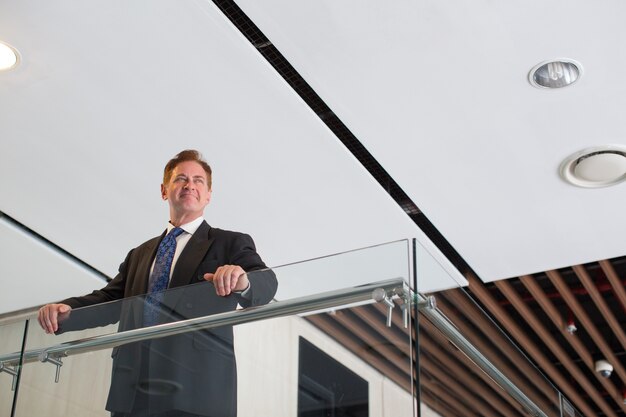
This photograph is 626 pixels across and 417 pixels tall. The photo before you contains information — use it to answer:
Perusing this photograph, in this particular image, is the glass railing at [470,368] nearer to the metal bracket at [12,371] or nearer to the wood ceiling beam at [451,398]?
the wood ceiling beam at [451,398]

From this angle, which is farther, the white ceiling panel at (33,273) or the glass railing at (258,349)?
the white ceiling panel at (33,273)

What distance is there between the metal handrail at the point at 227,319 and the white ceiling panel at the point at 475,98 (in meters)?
1.37

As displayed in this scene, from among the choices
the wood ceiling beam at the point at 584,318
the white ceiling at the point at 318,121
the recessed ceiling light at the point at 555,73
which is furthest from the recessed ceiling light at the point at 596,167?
the wood ceiling beam at the point at 584,318

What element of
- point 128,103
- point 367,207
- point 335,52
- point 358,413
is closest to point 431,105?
point 335,52

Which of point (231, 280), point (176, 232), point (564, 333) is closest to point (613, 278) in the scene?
point (564, 333)

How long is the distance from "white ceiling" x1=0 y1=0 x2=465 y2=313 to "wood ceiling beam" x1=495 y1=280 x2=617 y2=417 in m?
0.97

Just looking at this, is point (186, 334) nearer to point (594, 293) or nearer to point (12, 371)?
point (12, 371)

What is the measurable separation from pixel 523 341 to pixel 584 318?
556 mm

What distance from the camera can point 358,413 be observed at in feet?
5.42

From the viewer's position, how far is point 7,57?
3104 mm

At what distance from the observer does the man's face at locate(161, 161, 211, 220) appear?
95.5 inches

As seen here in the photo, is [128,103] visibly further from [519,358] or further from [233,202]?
[519,358]

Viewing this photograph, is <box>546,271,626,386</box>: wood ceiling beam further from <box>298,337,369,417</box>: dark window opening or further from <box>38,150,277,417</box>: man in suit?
<box>298,337,369,417</box>: dark window opening

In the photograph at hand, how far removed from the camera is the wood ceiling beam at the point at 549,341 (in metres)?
5.55
